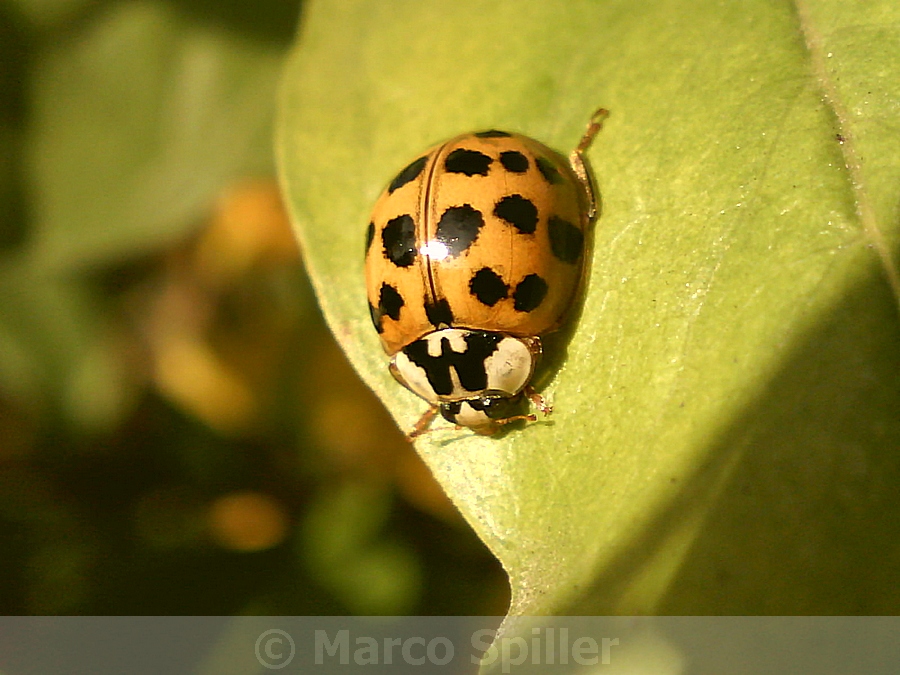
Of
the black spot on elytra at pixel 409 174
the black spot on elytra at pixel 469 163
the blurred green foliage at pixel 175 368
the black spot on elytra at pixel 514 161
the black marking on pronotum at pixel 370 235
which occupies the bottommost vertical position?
the blurred green foliage at pixel 175 368

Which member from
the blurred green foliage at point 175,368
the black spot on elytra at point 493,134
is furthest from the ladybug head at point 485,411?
the blurred green foliage at point 175,368

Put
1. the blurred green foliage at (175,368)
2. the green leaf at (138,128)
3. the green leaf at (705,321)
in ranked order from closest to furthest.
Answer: the green leaf at (705,321)
the blurred green foliage at (175,368)
the green leaf at (138,128)

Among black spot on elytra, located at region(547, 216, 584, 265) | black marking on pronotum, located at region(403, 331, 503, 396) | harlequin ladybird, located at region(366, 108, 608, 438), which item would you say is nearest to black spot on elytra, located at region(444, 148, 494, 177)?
harlequin ladybird, located at region(366, 108, 608, 438)

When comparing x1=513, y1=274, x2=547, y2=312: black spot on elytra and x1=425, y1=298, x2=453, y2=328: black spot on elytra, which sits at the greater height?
x1=513, y1=274, x2=547, y2=312: black spot on elytra

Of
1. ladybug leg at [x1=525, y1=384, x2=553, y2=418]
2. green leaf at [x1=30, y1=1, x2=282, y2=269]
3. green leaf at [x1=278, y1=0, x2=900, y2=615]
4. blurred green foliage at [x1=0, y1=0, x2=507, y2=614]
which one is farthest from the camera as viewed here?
green leaf at [x1=30, y1=1, x2=282, y2=269]

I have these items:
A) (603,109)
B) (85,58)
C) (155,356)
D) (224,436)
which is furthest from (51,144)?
(603,109)

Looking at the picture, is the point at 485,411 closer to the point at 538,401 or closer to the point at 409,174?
the point at 538,401

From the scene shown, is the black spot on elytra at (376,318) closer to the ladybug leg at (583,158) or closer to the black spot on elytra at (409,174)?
the black spot on elytra at (409,174)

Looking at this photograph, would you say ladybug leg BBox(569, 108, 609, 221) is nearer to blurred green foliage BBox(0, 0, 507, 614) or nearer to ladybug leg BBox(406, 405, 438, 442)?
ladybug leg BBox(406, 405, 438, 442)

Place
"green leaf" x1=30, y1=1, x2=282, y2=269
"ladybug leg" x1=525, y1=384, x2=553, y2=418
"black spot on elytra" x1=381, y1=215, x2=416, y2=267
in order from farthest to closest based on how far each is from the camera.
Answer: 1. "green leaf" x1=30, y1=1, x2=282, y2=269
2. "black spot on elytra" x1=381, y1=215, x2=416, y2=267
3. "ladybug leg" x1=525, y1=384, x2=553, y2=418
